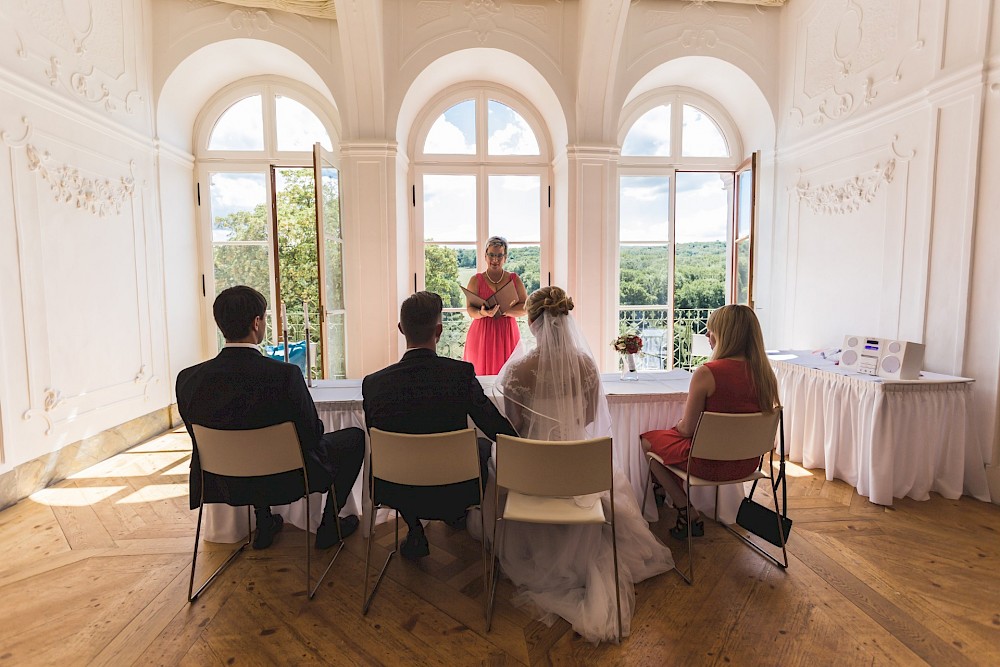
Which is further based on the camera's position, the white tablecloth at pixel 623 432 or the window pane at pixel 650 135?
the window pane at pixel 650 135

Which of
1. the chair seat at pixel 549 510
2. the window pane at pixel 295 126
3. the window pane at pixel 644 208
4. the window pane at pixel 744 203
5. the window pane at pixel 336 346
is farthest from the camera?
the window pane at pixel 644 208

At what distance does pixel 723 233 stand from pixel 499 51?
3.25 m

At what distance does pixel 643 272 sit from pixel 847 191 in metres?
2.12

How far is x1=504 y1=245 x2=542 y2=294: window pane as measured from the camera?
18.5 ft

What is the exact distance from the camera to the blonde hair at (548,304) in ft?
7.48

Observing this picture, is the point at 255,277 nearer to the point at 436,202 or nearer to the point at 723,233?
the point at 436,202

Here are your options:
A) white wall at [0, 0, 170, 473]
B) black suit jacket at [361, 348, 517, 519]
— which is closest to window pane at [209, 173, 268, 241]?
white wall at [0, 0, 170, 473]

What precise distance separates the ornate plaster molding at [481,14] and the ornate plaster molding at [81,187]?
3383 mm

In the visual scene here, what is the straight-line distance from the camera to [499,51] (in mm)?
4789

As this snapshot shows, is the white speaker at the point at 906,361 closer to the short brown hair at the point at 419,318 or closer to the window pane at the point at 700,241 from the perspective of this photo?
the window pane at the point at 700,241

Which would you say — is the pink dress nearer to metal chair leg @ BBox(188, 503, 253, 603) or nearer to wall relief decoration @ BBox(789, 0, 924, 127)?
metal chair leg @ BBox(188, 503, 253, 603)

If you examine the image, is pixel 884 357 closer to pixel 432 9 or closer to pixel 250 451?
pixel 250 451

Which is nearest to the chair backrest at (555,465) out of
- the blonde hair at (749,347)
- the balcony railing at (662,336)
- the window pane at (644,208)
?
the blonde hair at (749,347)

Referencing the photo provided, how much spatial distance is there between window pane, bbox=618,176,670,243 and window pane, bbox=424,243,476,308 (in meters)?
1.80
